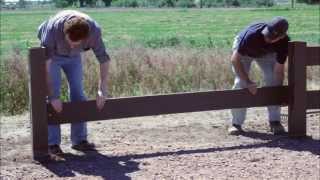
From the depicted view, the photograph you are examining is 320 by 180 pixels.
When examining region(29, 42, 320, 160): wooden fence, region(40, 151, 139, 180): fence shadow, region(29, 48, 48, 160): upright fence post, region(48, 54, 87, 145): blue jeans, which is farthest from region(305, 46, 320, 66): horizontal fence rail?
region(29, 48, 48, 160): upright fence post

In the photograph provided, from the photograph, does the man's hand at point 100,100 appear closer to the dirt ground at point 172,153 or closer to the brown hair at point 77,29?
the dirt ground at point 172,153

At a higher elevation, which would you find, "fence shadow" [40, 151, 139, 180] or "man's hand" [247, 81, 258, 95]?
"man's hand" [247, 81, 258, 95]

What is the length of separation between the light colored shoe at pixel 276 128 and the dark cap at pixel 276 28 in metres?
1.15

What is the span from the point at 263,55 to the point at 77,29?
2329 millimetres

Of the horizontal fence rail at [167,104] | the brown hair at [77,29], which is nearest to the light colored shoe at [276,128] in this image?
the horizontal fence rail at [167,104]

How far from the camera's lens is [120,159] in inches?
227

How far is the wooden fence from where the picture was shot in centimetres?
554

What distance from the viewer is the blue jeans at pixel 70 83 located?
5684 millimetres

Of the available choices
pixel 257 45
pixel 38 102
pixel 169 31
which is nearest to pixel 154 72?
pixel 257 45

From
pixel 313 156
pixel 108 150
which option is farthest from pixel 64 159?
pixel 313 156

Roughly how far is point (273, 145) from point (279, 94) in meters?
0.62

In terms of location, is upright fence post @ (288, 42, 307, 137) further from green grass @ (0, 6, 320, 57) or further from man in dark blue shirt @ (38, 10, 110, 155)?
green grass @ (0, 6, 320, 57)

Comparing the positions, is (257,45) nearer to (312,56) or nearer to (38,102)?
(312,56)

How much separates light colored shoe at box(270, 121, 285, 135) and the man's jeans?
44mm
